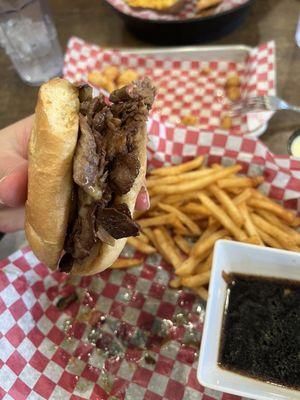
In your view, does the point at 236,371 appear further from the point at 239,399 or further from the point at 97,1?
the point at 97,1

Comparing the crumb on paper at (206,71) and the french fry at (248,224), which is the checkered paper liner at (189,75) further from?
the french fry at (248,224)

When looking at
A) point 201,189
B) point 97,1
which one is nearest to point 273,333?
point 201,189

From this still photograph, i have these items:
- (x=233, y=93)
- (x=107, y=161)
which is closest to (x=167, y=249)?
(x=107, y=161)

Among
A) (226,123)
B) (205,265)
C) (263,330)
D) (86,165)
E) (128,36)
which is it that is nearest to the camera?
(86,165)

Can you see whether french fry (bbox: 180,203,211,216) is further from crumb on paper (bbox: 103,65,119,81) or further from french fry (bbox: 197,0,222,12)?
french fry (bbox: 197,0,222,12)

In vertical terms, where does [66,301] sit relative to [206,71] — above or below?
below

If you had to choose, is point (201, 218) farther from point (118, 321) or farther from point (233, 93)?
point (233, 93)

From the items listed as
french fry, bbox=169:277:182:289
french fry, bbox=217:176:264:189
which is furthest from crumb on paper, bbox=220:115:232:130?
french fry, bbox=169:277:182:289

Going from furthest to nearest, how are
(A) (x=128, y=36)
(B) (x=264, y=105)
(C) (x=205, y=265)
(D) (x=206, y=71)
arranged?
A: (A) (x=128, y=36) < (D) (x=206, y=71) < (B) (x=264, y=105) < (C) (x=205, y=265)
